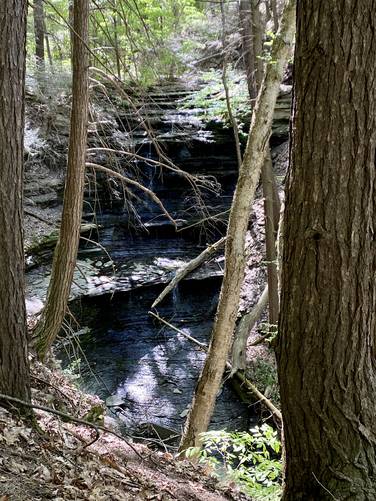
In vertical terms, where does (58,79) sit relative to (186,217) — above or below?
above

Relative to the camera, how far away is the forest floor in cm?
248

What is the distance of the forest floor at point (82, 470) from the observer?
8.14ft

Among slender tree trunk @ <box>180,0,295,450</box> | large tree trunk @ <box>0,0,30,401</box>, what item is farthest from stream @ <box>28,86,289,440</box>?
large tree trunk @ <box>0,0,30,401</box>

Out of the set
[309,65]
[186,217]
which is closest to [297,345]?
[309,65]

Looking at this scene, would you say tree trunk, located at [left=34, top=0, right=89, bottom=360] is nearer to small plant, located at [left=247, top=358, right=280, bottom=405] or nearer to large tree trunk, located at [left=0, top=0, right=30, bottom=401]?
large tree trunk, located at [left=0, top=0, right=30, bottom=401]

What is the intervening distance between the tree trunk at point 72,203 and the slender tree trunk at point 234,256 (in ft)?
5.84

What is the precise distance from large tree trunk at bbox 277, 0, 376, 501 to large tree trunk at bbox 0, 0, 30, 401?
167 centimetres

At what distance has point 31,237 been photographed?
11727 mm

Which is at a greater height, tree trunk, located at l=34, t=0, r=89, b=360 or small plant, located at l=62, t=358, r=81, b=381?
tree trunk, located at l=34, t=0, r=89, b=360

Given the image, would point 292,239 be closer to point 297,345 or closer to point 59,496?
point 297,345

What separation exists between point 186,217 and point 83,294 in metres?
5.64

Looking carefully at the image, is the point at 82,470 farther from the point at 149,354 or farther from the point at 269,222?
the point at 149,354

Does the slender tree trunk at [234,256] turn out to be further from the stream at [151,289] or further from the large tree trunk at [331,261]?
the large tree trunk at [331,261]

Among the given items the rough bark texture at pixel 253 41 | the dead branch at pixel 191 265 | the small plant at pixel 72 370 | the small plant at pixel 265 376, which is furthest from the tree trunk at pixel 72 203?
the small plant at pixel 265 376
